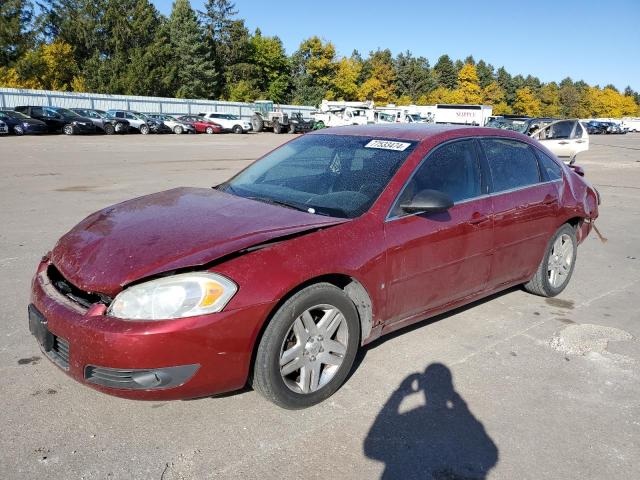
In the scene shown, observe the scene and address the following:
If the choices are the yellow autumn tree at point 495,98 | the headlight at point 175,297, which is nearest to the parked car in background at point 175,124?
the headlight at point 175,297

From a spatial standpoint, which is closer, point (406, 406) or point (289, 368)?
point (289, 368)

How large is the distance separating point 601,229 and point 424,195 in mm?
6390

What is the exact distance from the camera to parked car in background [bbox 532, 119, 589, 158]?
1741 centimetres

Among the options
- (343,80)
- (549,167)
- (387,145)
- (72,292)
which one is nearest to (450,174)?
(387,145)

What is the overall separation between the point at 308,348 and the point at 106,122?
115ft

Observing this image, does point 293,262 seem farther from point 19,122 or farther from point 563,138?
point 19,122

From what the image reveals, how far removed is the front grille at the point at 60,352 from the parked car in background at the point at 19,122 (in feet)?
100.0

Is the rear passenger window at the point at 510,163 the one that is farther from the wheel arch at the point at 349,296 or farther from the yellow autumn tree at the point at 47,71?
the yellow autumn tree at the point at 47,71

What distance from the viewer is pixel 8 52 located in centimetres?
5856

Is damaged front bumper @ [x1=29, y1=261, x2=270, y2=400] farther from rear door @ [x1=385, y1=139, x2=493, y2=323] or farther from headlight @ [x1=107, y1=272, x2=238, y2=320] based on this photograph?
rear door @ [x1=385, y1=139, x2=493, y2=323]

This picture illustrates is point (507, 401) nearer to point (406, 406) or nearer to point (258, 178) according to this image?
point (406, 406)

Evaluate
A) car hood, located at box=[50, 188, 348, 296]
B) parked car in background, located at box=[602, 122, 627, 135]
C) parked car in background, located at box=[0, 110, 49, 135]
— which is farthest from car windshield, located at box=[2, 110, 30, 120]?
parked car in background, located at box=[602, 122, 627, 135]

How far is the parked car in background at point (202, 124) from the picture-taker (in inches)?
1583

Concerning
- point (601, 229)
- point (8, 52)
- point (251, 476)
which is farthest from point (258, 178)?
point (8, 52)
